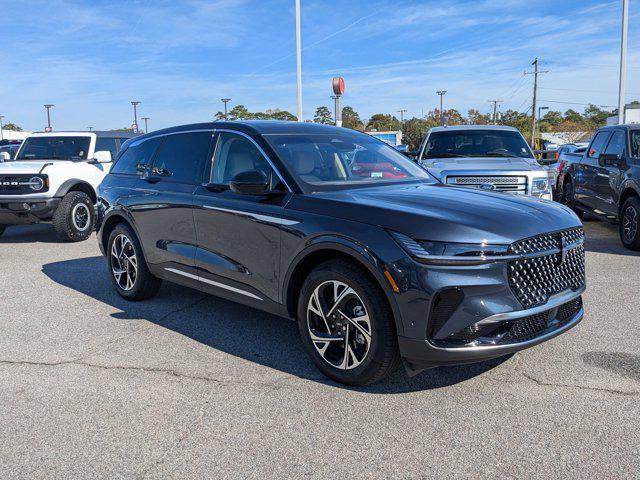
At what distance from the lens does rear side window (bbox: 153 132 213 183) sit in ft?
16.9

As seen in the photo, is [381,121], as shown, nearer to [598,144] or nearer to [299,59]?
[299,59]

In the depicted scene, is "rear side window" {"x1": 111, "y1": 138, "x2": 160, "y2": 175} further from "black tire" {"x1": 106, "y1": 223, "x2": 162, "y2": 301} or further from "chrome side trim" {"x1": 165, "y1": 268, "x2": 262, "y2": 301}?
"chrome side trim" {"x1": 165, "y1": 268, "x2": 262, "y2": 301}

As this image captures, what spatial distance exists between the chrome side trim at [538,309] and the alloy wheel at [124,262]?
383 cm

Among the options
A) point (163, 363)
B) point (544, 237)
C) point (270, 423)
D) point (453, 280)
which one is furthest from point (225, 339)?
Result: point (544, 237)

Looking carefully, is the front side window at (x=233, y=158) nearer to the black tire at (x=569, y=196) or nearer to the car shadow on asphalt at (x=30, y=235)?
the car shadow on asphalt at (x=30, y=235)

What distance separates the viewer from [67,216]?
33.0 ft

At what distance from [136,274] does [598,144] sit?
8274mm

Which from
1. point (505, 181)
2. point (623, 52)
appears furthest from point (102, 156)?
point (623, 52)

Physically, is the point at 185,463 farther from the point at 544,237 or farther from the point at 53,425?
the point at 544,237

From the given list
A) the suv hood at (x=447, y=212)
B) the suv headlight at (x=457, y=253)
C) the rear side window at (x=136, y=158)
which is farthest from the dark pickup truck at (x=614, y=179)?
the rear side window at (x=136, y=158)

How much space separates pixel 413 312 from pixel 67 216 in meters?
8.29

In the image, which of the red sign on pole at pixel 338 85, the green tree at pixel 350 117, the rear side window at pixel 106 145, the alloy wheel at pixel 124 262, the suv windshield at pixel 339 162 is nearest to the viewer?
the suv windshield at pixel 339 162

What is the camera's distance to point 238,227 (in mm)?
4551

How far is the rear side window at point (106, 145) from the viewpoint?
1153cm
